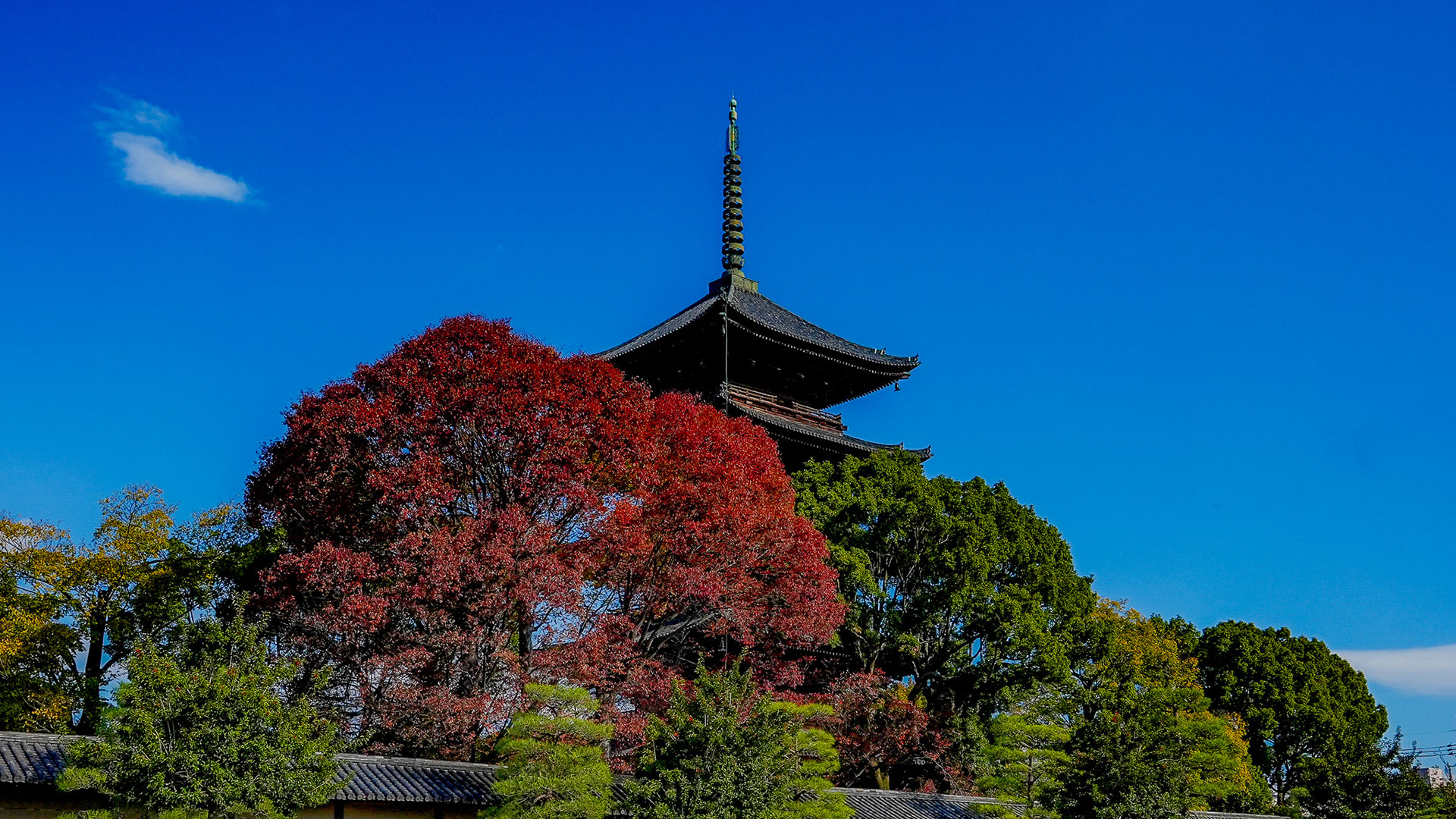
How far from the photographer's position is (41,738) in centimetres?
A: 1673

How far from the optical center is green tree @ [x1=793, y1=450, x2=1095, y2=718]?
25594 mm

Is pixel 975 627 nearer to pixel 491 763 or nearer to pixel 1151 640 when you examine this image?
pixel 491 763

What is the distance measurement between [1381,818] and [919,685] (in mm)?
11265

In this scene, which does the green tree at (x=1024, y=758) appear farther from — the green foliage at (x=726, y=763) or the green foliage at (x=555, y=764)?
the green foliage at (x=555, y=764)

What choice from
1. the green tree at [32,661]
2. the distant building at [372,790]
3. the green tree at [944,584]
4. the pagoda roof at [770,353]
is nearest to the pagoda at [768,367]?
the pagoda roof at [770,353]

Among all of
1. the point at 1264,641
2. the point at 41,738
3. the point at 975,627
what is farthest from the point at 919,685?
the point at 1264,641

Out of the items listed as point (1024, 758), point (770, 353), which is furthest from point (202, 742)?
point (770, 353)

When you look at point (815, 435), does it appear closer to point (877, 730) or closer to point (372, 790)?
point (877, 730)

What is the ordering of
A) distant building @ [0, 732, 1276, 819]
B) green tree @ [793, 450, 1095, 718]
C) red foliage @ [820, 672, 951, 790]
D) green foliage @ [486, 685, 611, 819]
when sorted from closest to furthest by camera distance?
distant building @ [0, 732, 1276, 819] → green foliage @ [486, 685, 611, 819] → red foliage @ [820, 672, 951, 790] → green tree @ [793, 450, 1095, 718]

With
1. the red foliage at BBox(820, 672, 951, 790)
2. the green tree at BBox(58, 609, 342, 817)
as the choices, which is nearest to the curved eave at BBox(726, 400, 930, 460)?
the red foliage at BBox(820, 672, 951, 790)

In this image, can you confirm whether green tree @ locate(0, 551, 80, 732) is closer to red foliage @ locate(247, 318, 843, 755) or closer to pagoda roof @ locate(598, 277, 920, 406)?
red foliage @ locate(247, 318, 843, 755)

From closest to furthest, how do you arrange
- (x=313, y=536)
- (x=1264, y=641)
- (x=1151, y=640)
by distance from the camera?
(x=313, y=536) → (x=1151, y=640) → (x=1264, y=641)

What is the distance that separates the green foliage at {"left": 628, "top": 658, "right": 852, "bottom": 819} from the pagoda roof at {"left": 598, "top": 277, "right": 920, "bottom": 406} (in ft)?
45.5

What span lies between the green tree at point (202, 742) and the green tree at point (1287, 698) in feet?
102
